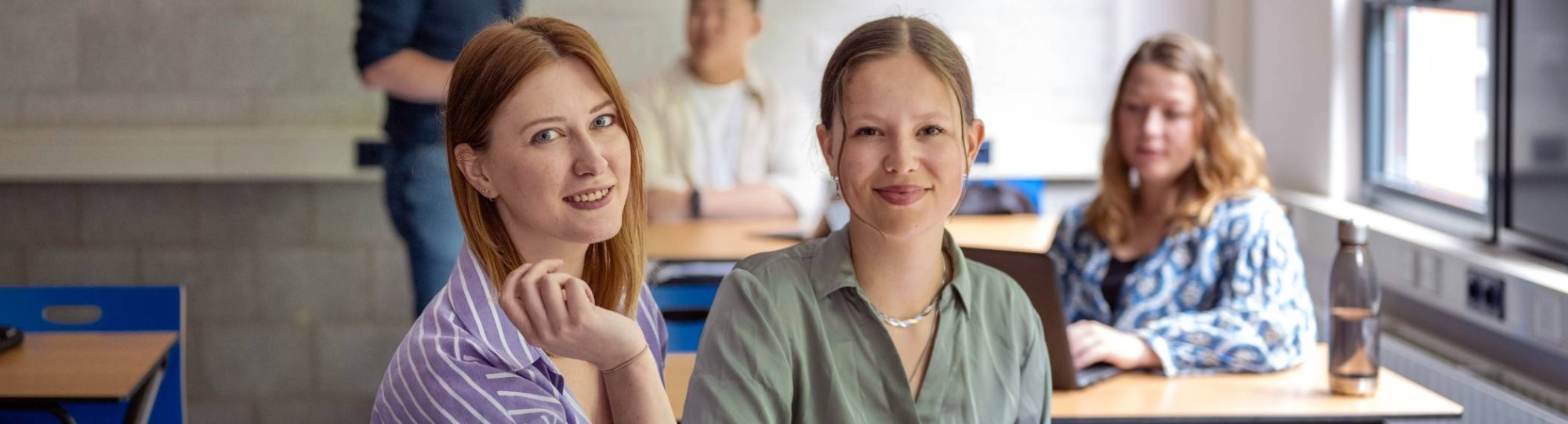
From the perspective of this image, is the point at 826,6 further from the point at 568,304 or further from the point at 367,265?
the point at 568,304

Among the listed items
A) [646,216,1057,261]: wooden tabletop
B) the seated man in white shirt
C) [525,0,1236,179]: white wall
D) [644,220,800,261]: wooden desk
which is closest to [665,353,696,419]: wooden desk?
[644,220,800,261]: wooden desk

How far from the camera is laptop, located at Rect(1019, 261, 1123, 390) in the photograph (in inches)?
64.7

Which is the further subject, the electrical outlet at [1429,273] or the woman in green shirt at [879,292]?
the electrical outlet at [1429,273]

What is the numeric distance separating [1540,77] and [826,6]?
206 cm

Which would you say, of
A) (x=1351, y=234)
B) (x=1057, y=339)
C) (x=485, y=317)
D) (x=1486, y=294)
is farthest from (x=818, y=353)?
(x=1486, y=294)

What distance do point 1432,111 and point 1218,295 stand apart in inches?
51.5

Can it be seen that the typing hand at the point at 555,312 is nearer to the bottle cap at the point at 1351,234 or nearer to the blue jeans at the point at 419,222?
→ the bottle cap at the point at 1351,234

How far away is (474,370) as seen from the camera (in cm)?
81

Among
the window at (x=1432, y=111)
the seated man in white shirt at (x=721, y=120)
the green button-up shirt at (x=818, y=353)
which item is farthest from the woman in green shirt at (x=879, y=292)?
the seated man in white shirt at (x=721, y=120)

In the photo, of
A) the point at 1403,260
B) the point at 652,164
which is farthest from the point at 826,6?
the point at 1403,260

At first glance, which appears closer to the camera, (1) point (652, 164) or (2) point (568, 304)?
(2) point (568, 304)

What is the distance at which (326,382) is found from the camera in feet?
13.6

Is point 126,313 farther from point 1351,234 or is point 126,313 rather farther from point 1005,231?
point 1005,231

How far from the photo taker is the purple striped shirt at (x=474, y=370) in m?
0.81
